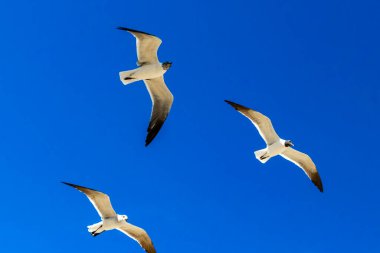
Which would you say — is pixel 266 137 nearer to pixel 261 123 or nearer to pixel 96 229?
pixel 261 123

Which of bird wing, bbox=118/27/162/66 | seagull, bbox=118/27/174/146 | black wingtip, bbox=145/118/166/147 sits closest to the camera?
bird wing, bbox=118/27/162/66

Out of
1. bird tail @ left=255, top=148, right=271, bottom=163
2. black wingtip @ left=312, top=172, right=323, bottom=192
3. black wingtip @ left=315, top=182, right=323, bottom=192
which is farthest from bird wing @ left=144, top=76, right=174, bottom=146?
black wingtip @ left=315, top=182, right=323, bottom=192

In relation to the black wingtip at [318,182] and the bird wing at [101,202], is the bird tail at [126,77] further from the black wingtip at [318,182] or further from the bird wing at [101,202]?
the black wingtip at [318,182]

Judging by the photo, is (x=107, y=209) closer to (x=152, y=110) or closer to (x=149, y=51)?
(x=152, y=110)

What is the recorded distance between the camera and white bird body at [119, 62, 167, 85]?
2316 centimetres

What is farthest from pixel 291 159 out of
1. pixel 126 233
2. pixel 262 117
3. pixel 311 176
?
pixel 126 233

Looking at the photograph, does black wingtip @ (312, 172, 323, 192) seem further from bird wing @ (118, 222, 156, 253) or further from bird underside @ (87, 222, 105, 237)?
bird underside @ (87, 222, 105, 237)

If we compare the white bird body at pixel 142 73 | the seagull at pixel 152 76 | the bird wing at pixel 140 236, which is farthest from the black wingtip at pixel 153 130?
the bird wing at pixel 140 236

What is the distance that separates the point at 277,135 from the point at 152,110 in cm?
442

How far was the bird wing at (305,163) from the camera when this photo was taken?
25.5 m

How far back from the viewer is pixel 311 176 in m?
26.2

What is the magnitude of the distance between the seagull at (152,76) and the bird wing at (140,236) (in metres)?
3.02

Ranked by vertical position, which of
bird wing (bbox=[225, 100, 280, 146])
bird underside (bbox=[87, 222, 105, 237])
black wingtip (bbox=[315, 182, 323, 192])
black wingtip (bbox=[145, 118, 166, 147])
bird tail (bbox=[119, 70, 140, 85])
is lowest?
bird underside (bbox=[87, 222, 105, 237])

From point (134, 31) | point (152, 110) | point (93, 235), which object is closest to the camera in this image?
point (134, 31)
